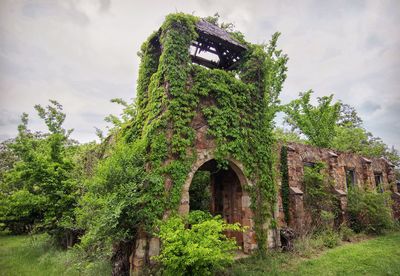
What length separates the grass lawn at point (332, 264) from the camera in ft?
20.8

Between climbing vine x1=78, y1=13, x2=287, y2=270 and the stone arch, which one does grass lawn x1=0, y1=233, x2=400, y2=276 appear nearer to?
the stone arch

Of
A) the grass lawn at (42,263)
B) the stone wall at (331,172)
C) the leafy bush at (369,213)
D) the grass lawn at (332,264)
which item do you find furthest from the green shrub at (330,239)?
the grass lawn at (42,263)

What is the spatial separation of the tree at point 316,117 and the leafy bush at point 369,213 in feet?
19.7

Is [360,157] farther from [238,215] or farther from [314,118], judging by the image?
[238,215]

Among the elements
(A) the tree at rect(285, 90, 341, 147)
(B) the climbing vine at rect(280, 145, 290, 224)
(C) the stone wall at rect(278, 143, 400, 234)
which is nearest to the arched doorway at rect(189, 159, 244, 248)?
(C) the stone wall at rect(278, 143, 400, 234)

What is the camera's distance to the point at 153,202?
5.89 metres

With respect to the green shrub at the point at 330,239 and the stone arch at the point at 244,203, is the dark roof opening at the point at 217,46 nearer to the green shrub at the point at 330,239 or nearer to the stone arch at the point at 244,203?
the stone arch at the point at 244,203

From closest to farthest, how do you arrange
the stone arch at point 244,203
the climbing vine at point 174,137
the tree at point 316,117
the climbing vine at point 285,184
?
the climbing vine at point 174,137 < the stone arch at point 244,203 < the climbing vine at point 285,184 < the tree at point 316,117

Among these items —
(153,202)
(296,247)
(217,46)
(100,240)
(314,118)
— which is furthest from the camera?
(314,118)

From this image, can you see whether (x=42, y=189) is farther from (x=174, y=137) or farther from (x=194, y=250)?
(x=194, y=250)

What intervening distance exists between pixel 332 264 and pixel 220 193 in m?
4.70

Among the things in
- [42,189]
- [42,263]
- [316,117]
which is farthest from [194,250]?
[316,117]

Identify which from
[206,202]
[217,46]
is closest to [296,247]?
[206,202]

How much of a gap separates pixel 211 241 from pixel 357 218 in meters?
11.2
